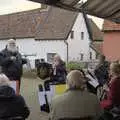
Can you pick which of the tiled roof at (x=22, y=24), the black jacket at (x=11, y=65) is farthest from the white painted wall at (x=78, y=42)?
the black jacket at (x=11, y=65)

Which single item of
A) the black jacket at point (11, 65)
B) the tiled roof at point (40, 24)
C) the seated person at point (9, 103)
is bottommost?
the seated person at point (9, 103)

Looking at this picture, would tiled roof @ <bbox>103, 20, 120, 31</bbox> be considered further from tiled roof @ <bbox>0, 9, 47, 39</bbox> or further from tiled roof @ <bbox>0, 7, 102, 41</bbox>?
tiled roof @ <bbox>0, 9, 47, 39</bbox>

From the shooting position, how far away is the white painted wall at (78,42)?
5228cm

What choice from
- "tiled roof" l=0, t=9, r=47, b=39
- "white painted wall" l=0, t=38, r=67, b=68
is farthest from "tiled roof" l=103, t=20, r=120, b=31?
"tiled roof" l=0, t=9, r=47, b=39

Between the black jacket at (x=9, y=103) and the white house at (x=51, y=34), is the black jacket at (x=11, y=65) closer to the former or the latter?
the black jacket at (x=9, y=103)

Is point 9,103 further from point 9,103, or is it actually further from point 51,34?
point 51,34

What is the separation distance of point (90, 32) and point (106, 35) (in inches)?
1126

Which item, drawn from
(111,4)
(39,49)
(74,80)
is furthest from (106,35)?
(39,49)

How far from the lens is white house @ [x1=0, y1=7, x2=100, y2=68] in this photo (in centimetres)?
5153

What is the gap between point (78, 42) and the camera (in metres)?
54.4

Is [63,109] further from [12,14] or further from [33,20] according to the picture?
[12,14]

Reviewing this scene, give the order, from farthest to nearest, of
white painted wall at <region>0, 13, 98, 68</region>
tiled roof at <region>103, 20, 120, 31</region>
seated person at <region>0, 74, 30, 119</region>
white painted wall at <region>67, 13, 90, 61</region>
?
white painted wall at <region>67, 13, 90, 61</region>, white painted wall at <region>0, 13, 98, 68</region>, tiled roof at <region>103, 20, 120, 31</region>, seated person at <region>0, 74, 30, 119</region>

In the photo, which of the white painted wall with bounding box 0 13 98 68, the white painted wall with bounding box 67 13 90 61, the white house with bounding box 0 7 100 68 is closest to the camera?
the white painted wall with bounding box 0 13 98 68

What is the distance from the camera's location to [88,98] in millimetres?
6320
